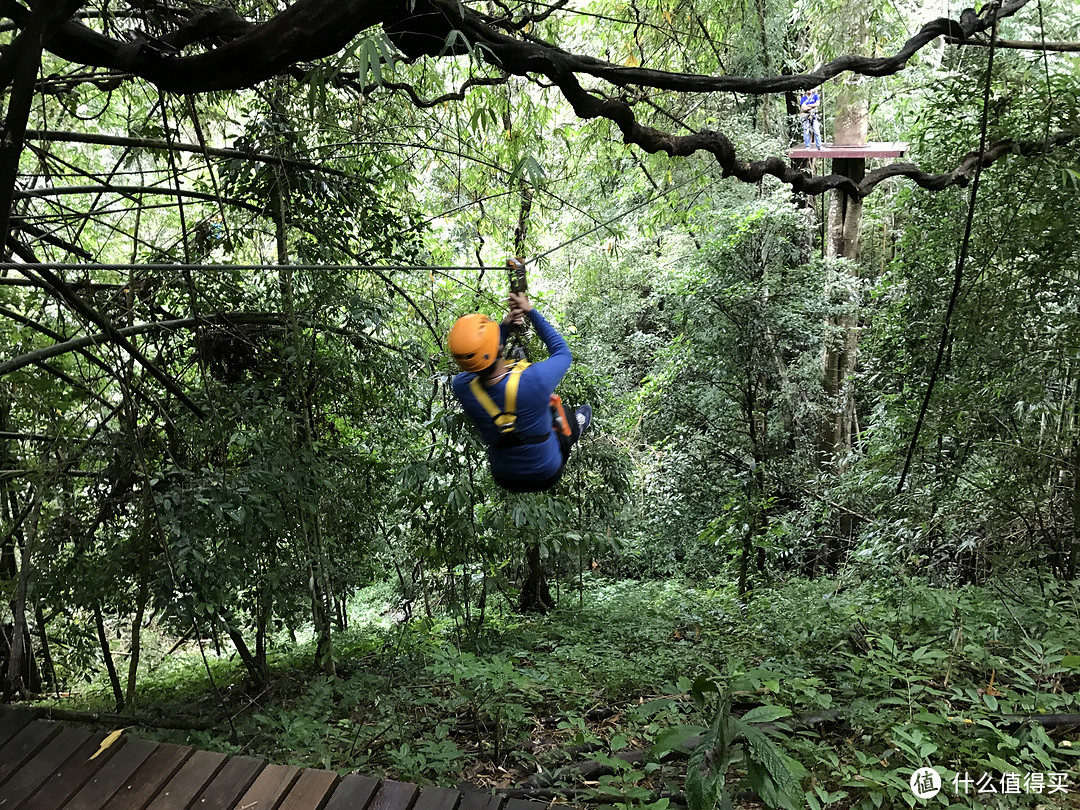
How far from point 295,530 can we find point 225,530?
46cm

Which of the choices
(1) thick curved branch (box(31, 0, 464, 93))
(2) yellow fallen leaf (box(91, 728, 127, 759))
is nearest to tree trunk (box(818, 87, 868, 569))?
(1) thick curved branch (box(31, 0, 464, 93))

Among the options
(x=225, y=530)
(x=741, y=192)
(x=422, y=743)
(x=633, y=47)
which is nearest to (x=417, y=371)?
(x=225, y=530)

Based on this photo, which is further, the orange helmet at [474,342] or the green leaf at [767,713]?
the orange helmet at [474,342]

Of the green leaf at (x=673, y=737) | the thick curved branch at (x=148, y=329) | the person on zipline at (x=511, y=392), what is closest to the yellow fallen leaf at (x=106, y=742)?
the thick curved branch at (x=148, y=329)

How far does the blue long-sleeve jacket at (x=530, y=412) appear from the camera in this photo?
101 inches

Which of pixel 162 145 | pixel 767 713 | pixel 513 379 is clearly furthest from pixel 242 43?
pixel 767 713

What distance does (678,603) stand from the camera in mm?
5434

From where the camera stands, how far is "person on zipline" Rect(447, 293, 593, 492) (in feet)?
7.92

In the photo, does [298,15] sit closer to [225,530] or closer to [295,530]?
[225,530]

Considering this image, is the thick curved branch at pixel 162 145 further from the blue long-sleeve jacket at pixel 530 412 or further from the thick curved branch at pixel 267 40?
the blue long-sleeve jacket at pixel 530 412

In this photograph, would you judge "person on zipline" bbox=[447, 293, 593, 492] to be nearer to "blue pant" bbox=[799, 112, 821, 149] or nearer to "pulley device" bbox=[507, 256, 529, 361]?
"pulley device" bbox=[507, 256, 529, 361]

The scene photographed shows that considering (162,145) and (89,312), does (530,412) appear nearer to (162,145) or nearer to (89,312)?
(89,312)

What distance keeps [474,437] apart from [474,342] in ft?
4.76

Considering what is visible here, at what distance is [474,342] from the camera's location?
2.37 meters
